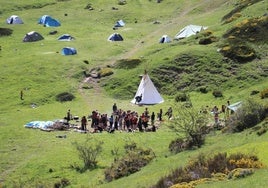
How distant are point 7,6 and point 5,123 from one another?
7810cm

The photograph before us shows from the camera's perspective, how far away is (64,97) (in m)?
69.5

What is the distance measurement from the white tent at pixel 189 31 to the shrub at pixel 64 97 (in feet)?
103

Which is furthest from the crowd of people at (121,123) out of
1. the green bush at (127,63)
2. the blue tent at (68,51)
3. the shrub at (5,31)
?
the shrub at (5,31)

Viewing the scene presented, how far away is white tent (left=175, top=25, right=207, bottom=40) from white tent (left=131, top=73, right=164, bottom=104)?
27.5 meters

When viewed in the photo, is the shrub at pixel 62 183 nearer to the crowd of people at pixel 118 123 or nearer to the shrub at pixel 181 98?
the crowd of people at pixel 118 123

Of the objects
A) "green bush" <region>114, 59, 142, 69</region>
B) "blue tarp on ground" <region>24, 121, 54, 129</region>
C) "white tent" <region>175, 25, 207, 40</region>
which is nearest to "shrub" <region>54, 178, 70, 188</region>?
"blue tarp on ground" <region>24, 121, 54, 129</region>

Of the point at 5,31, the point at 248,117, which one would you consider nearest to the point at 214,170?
the point at 248,117

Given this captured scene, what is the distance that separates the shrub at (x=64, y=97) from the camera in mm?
69250


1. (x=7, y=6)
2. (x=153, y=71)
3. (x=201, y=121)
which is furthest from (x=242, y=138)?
(x=7, y=6)

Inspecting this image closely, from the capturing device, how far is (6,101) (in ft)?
226

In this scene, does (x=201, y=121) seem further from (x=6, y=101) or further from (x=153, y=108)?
(x=6, y=101)

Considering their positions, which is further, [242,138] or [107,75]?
[107,75]

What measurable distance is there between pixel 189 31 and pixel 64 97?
1358 inches

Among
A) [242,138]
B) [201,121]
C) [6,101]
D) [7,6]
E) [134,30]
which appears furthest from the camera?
[7,6]
